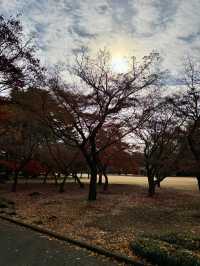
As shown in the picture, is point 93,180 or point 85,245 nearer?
point 85,245

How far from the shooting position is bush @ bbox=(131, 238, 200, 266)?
21.8 ft

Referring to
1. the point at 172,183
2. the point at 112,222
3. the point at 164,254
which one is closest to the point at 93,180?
the point at 112,222

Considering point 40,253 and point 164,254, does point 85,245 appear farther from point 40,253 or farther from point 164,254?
point 164,254

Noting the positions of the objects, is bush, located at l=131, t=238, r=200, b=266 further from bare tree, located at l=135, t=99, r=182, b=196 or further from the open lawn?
the open lawn

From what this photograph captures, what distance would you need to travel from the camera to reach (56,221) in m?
13.8

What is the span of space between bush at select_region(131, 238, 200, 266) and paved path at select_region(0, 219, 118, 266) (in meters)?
0.76

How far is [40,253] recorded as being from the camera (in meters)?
8.36

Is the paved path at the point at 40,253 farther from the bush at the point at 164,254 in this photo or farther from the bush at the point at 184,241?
the bush at the point at 184,241

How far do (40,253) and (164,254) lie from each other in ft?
10.6

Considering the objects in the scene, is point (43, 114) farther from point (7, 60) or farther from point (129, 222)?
point (129, 222)

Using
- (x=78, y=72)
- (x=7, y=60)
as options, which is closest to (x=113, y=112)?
(x=78, y=72)

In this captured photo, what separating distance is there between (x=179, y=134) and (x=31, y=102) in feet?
34.2

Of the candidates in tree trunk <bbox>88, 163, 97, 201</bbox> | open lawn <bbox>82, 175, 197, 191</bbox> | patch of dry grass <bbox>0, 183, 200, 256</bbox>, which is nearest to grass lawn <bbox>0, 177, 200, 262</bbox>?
patch of dry grass <bbox>0, 183, 200, 256</bbox>

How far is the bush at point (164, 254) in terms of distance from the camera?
6652 mm
